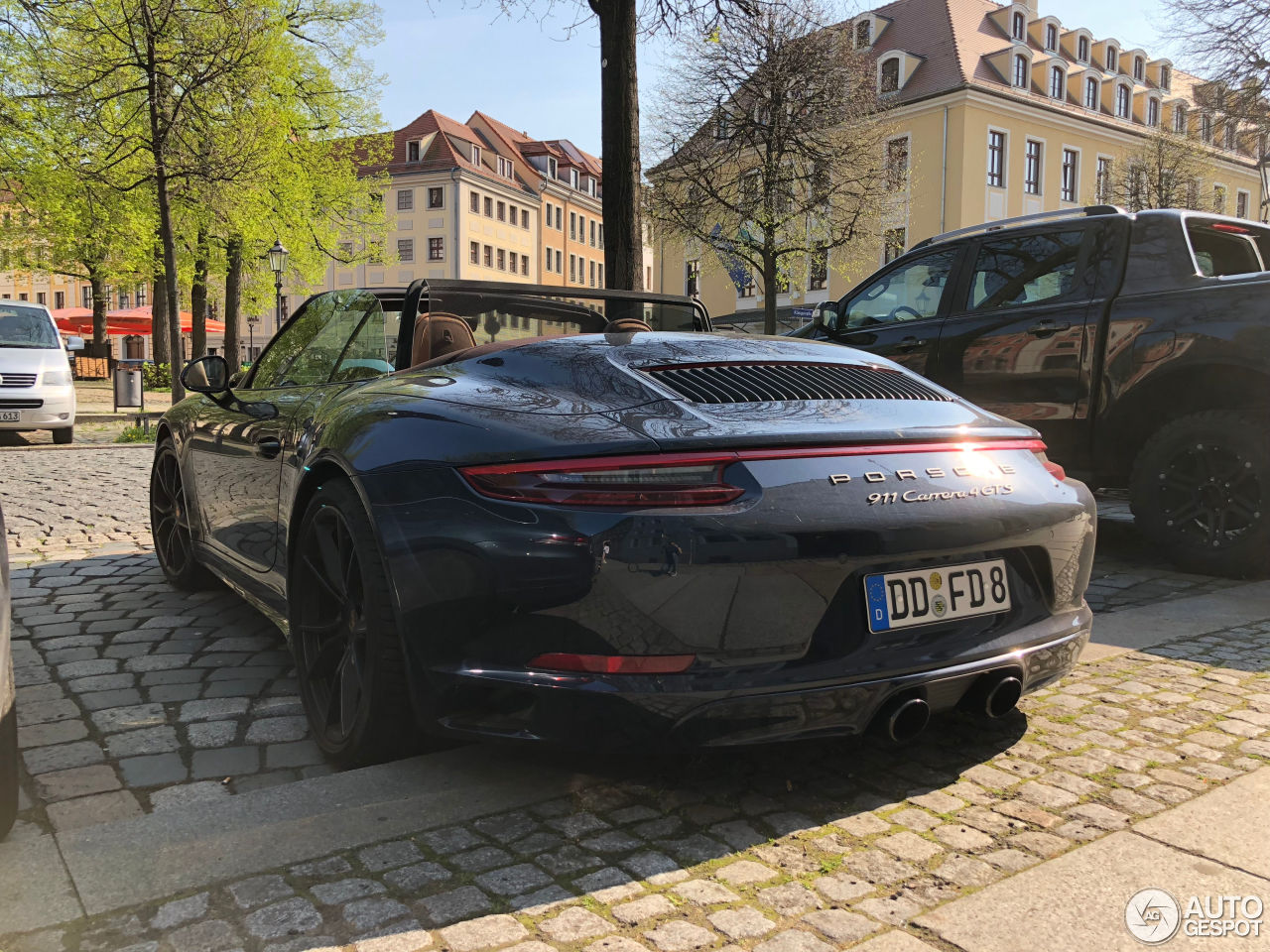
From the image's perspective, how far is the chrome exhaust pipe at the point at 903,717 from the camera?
2.32m

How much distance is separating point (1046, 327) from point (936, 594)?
393 cm

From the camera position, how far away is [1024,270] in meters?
6.12

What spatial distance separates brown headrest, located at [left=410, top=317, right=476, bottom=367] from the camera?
348 cm

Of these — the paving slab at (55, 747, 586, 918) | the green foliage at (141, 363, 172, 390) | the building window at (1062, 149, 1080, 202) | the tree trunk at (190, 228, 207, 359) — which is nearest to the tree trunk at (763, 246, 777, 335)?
the tree trunk at (190, 228, 207, 359)

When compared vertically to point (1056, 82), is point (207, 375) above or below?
below

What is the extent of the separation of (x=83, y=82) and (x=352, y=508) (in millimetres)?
15165

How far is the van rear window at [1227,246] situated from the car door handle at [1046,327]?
80cm

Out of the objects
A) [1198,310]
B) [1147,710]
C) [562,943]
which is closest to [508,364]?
[562,943]

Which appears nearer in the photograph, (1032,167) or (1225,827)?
(1225,827)

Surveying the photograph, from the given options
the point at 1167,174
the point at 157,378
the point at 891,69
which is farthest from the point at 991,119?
the point at 157,378

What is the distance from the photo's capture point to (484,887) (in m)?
2.12

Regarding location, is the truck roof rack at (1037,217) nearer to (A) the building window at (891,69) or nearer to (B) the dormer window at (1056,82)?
(A) the building window at (891,69)

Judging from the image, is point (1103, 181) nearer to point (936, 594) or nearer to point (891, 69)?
point (891, 69)

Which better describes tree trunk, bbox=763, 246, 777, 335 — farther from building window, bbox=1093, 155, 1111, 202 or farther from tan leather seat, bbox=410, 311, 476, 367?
tan leather seat, bbox=410, 311, 476, 367
